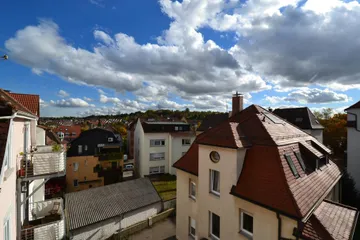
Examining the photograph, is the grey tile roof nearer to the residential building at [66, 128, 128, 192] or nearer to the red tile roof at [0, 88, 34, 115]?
the residential building at [66, 128, 128, 192]

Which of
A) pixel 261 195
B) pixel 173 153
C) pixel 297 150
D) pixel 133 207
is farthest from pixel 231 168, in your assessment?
pixel 173 153

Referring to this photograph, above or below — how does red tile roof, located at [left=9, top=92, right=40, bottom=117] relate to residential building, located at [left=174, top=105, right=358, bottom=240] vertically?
above

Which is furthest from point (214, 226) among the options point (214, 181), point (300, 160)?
point (300, 160)

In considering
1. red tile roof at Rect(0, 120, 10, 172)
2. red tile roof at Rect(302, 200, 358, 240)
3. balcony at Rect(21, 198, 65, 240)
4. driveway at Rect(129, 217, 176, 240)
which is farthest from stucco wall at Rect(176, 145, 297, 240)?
red tile roof at Rect(0, 120, 10, 172)

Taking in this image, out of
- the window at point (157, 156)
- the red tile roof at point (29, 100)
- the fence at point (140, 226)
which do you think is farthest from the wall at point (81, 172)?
the red tile roof at point (29, 100)

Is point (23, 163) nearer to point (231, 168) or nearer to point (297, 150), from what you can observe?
point (231, 168)

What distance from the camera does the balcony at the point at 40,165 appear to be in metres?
8.72

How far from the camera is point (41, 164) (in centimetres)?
922

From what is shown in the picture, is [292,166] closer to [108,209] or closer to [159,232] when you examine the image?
[159,232]

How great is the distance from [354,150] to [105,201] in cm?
3008

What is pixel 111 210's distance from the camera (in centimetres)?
1820

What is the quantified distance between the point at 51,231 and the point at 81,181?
67.7 feet

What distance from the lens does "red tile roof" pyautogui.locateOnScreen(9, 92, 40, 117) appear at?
13461 millimetres

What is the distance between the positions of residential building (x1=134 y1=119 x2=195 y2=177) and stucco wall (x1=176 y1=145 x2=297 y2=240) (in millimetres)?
21326
